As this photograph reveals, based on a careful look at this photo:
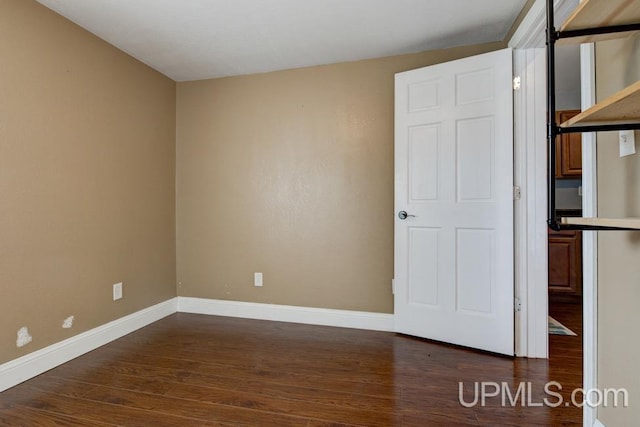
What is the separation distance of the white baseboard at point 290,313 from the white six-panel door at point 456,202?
24 cm

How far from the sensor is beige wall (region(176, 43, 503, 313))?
2.69 m

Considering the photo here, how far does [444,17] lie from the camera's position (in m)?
2.13

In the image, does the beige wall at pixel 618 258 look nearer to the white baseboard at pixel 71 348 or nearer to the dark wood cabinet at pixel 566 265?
the dark wood cabinet at pixel 566 265

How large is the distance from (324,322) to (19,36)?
109 inches

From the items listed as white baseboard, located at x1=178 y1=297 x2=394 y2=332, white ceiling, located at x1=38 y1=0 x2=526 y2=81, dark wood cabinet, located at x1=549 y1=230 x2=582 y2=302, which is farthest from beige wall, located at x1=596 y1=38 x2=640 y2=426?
dark wood cabinet, located at x1=549 y1=230 x2=582 y2=302

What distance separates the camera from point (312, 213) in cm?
285

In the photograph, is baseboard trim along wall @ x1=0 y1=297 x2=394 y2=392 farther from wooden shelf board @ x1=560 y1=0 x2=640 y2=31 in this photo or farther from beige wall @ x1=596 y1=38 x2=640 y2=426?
wooden shelf board @ x1=560 y1=0 x2=640 y2=31

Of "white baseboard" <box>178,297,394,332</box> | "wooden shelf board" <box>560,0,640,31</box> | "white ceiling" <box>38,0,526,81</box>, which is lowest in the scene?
"white baseboard" <box>178,297,394,332</box>

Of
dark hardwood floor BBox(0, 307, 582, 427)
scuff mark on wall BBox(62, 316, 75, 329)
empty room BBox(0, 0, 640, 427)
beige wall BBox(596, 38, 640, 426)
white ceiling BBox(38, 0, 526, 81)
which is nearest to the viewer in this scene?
beige wall BBox(596, 38, 640, 426)

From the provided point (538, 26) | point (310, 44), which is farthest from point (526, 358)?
point (310, 44)

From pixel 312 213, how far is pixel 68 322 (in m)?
1.89

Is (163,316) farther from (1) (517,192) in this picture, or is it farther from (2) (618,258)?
(2) (618,258)

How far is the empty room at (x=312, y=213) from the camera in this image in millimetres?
1411

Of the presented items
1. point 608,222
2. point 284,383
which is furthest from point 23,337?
point 608,222
